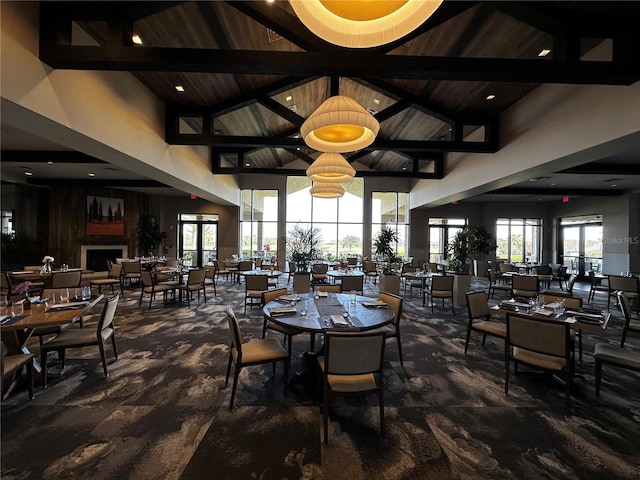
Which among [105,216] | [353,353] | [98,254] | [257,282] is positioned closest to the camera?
[353,353]

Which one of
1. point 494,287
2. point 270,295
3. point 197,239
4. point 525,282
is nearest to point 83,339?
point 270,295

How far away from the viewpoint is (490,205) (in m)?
12.5

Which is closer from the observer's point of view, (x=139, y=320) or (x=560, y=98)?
(x=560, y=98)

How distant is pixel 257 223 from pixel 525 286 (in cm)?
1010

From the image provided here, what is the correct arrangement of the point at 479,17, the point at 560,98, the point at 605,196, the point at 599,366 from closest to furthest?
the point at 599,366
the point at 479,17
the point at 560,98
the point at 605,196

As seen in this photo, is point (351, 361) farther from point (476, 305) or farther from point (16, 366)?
point (16, 366)

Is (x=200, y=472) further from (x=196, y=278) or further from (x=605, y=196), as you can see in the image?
(x=605, y=196)

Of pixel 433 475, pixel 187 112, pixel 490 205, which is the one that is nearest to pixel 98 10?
pixel 187 112

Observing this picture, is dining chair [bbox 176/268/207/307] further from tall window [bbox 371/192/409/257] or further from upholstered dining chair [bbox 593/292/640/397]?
tall window [bbox 371/192/409/257]

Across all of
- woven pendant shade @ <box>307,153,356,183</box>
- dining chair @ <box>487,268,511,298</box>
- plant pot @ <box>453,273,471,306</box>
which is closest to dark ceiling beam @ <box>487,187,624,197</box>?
dining chair @ <box>487,268,511,298</box>

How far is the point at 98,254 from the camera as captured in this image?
34.8 ft

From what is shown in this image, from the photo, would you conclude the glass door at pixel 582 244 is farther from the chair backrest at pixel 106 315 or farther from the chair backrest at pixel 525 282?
the chair backrest at pixel 106 315

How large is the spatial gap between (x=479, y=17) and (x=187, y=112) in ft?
18.2

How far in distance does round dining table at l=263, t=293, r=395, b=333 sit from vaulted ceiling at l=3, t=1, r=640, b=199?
9.08ft
